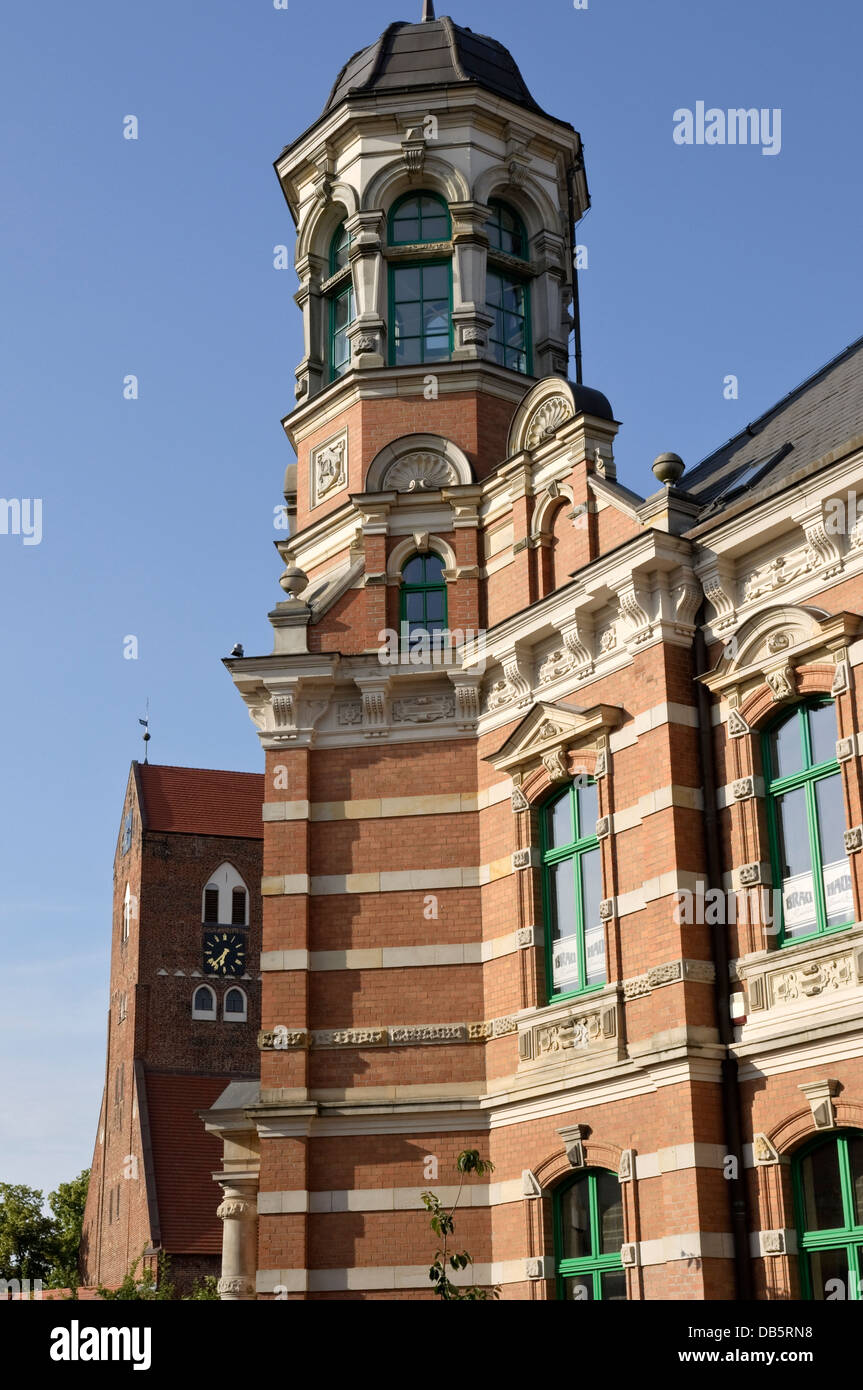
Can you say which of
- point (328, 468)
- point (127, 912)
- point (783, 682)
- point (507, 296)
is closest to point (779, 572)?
point (783, 682)

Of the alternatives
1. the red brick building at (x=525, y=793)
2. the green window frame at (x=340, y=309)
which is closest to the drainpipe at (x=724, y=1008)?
the red brick building at (x=525, y=793)

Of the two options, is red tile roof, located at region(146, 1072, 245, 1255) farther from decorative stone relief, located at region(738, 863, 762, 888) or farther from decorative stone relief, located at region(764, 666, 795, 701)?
decorative stone relief, located at region(764, 666, 795, 701)

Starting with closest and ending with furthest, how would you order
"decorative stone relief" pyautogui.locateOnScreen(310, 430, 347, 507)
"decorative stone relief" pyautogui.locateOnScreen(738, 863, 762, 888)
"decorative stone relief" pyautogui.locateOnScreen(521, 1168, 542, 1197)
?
"decorative stone relief" pyautogui.locateOnScreen(738, 863, 762, 888) < "decorative stone relief" pyautogui.locateOnScreen(521, 1168, 542, 1197) < "decorative stone relief" pyautogui.locateOnScreen(310, 430, 347, 507)

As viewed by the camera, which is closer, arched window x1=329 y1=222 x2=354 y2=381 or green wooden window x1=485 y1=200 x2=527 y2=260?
arched window x1=329 y1=222 x2=354 y2=381

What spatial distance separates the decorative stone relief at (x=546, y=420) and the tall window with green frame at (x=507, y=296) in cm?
258

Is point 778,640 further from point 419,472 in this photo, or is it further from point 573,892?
point 419,472

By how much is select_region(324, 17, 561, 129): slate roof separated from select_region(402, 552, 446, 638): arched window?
7050 millimetres

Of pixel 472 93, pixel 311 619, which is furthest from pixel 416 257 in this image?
pixel 311 619

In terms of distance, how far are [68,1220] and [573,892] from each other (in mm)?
58171

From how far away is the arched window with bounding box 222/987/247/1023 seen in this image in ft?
202

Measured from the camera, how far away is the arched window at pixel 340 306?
79.1ft

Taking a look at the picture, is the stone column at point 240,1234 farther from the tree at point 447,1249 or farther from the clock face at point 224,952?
the clock face at point 224,952

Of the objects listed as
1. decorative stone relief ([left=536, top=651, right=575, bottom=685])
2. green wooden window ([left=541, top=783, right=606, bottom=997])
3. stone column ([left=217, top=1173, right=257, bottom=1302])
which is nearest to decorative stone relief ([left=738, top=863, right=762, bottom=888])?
green wooden window ([left=541, top=783, right=606, bottom=997])

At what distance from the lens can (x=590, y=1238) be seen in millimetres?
17500
